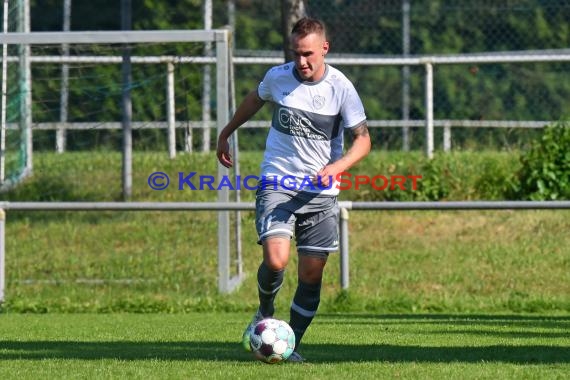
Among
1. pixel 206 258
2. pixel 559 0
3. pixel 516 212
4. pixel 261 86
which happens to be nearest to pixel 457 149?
pixel 516 212

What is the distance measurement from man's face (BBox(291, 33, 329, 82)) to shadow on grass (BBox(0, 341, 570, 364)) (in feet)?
5.45

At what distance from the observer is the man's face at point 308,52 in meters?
7.32

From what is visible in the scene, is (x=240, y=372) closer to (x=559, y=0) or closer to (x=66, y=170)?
(x=66, y=170)

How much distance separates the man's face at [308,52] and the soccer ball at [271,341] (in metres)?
1.44

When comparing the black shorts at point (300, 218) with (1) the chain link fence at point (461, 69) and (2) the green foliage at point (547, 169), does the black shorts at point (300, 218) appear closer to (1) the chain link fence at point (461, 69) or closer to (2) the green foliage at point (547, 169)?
(2) the green foliage at point (547, 169)

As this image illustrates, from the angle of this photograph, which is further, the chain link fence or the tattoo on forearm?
the chain link fence

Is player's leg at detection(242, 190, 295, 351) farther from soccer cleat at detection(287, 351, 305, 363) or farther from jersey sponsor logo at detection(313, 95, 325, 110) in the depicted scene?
jersey sponsor logo at detection(313, 95, 325, 110)

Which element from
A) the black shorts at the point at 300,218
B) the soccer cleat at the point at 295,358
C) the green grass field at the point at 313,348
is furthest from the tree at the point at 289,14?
the soccer cleat at the point at 295,358

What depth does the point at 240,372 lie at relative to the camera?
22.2 feet

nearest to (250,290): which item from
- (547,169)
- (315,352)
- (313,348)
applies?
(547,169)

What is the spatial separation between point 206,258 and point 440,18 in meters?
8.09

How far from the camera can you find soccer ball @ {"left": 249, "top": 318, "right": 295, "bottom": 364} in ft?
23.5

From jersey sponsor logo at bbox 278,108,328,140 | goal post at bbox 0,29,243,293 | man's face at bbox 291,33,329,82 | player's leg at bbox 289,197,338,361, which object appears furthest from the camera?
goal post at bbox 0,29,243,293

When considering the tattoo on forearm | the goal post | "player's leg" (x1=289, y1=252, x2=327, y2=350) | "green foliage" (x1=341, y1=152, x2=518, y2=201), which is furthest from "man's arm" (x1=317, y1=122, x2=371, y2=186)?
"green foliage" (x1=341, y1=152, x2=518, y2=201)
